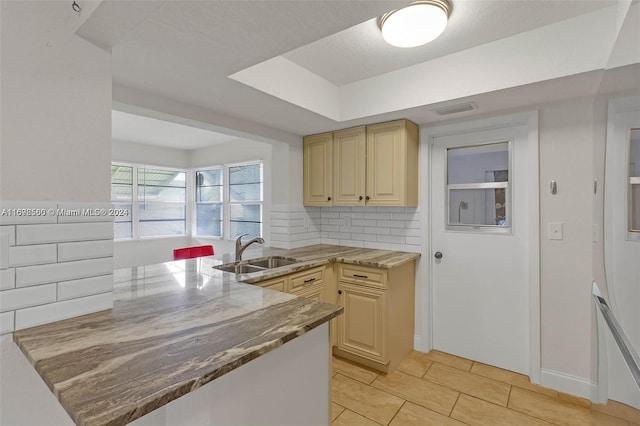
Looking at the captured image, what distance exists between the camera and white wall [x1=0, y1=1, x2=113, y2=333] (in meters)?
1.06

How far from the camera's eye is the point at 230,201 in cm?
489

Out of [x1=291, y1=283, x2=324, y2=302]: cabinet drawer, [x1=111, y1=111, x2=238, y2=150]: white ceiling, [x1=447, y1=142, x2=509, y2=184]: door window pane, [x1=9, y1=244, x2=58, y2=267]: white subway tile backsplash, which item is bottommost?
[x1=291, y1=283, x2=324, y2=302]: cabinet drawer

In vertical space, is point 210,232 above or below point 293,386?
above

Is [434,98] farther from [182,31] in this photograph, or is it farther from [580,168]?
[182,31]

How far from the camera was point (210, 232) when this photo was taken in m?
5.23

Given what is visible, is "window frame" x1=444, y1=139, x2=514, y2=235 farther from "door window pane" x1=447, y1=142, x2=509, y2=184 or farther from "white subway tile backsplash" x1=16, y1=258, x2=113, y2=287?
"white subway tile backsplash" x1=16, y1=258, x2=113, y2=287

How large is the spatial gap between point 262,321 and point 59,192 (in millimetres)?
926

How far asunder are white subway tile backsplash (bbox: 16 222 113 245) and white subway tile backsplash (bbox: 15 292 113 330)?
242 mm

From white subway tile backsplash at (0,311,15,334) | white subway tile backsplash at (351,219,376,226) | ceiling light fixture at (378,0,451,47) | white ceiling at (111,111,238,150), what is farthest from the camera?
white ceiling at (111,111,238,150)

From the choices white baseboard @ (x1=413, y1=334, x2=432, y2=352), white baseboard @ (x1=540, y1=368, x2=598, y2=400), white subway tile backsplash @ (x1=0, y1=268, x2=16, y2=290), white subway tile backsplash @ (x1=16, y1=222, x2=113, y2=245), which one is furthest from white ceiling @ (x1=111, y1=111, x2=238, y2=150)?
white baseboard @ (x1=540, y1=368, x2=598, y2=400)

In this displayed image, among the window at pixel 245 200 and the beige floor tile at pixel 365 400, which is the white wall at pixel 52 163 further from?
the window at pixel 245 200

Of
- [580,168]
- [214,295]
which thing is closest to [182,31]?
[214,295]

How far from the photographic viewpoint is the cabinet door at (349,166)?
2.88 metres

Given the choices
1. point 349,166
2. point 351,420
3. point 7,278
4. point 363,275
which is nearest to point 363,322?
point 363,275
